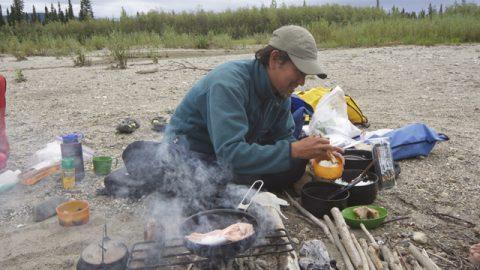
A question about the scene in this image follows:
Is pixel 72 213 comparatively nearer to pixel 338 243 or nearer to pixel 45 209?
pixel 45 209

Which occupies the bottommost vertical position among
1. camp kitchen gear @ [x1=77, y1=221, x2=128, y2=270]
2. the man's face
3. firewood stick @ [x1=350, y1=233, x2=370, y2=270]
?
firewood stick @ [x1=350, y1=233, x2=370, y2=270]

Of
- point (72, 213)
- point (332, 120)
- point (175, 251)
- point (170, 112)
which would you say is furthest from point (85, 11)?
point (175, 251)

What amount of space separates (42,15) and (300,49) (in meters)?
25.1

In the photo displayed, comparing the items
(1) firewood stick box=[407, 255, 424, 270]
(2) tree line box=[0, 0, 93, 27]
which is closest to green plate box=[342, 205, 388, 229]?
(1) firewood stick box=[407, 255, 424, 270]

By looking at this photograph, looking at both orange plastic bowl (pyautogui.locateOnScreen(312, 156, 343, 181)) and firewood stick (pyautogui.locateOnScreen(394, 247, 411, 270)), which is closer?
firewood stick (pyautogui.locateOnScreen(394, 247, 411, 270))

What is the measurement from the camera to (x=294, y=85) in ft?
9.96

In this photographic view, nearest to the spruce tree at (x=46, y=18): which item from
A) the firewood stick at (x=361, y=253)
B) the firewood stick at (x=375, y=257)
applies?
the firewood stick at (x=361, y=253)

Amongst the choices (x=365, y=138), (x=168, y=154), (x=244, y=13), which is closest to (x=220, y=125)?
(x=168, y=154)

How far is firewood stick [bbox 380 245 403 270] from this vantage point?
2.61 metres

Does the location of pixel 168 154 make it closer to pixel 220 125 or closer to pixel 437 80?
pixel 220 125

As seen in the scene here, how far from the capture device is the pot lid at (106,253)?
236 centimetres

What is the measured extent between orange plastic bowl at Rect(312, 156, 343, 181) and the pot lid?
180cm

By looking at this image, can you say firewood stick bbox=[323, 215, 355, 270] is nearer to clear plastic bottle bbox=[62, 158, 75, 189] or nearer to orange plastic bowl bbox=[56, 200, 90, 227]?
orange plastic bowl bbox=[56, 200, 90, 227]

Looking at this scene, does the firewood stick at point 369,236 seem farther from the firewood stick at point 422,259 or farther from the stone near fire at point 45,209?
the stone near fire at point 45,209
